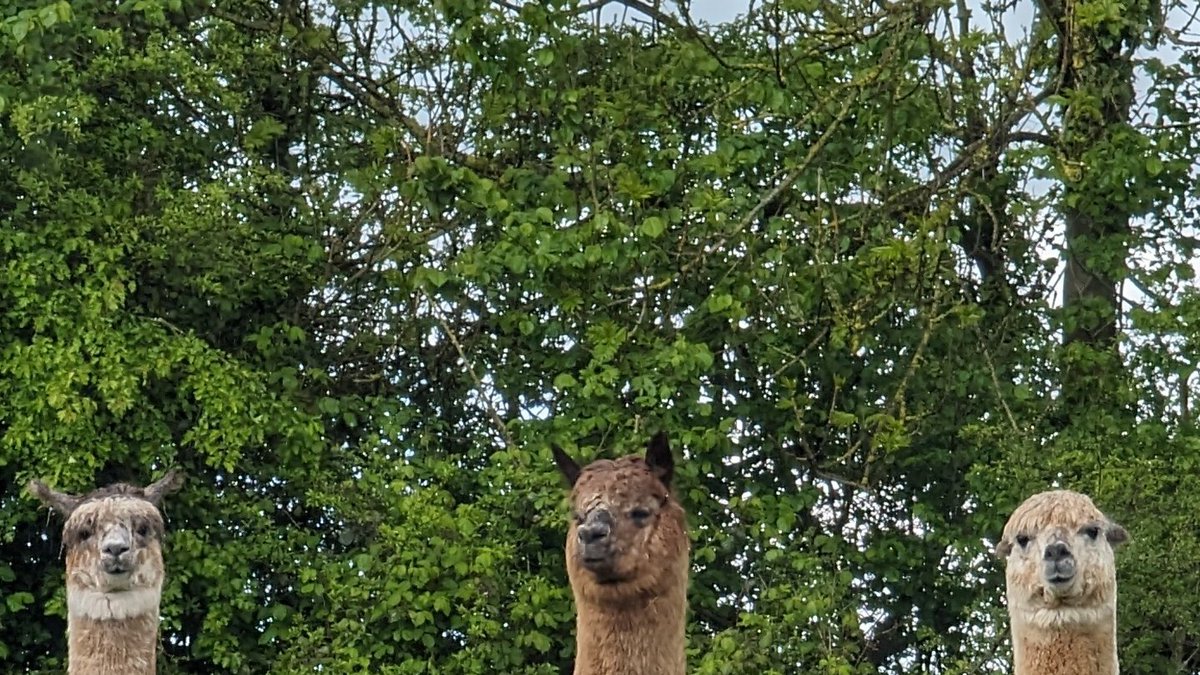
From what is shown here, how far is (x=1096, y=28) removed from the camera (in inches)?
570

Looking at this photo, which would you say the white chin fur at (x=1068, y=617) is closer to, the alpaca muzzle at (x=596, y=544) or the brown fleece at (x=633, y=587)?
the brown fleece at (x=633, y=587)

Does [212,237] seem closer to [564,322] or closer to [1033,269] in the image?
[564,322]

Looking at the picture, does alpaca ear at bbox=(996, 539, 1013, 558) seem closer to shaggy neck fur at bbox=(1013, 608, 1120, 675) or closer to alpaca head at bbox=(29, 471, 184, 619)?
shaggy neck fur at bbox=(1013, 608, 1120, 675)

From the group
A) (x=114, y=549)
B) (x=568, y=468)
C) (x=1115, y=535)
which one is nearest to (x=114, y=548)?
(x=114, y=549)

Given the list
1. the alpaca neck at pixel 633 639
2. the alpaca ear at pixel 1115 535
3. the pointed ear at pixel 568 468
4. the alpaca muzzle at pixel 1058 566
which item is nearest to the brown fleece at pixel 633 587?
the alpaca neck at pixel 633 639

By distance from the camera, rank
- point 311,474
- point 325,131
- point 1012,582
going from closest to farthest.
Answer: point 1012,582
point 311,474
point 325,131

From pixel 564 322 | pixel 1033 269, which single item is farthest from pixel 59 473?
pixel 1033 269

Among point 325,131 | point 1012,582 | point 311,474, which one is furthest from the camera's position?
point 325,131

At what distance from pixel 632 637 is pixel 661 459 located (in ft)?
2.43

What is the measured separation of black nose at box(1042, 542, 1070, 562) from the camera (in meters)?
9.89

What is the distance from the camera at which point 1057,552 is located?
9906 mm

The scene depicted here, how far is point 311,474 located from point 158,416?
35.3 inches

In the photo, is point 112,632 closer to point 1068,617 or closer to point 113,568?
point 113,568

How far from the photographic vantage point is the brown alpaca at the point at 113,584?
1112 cm
